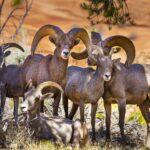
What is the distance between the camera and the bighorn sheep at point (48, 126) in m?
13.3

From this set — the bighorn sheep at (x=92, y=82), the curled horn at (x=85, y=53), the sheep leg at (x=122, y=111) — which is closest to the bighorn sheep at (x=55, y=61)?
the bighorn sheep at (x=92, y=82)

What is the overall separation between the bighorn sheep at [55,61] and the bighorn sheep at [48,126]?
3.78 ft

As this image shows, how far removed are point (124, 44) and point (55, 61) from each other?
1.85 meters

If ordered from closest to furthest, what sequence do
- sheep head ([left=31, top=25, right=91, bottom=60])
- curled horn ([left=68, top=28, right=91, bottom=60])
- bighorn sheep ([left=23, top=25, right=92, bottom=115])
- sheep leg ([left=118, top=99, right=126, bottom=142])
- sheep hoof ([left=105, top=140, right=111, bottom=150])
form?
1. sheep hoof ([left=105, top=140, right=111, bottom=150])
2. sheep head ([left=31, top=25, right=91, bottom=60])
3. bighorn sheep ([left=23, top=25, right=92, bottom=115])
4. curled horn ([left=68, top=28, right=91, bottom=60])
5. sheep leg ([left=118, top=99, right=126, bottom=142])

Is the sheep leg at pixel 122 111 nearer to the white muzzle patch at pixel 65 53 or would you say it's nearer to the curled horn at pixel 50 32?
the white muzzle patch at pixel 65 53

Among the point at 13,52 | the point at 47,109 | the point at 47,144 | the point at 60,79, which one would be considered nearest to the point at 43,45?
the point at 13,52

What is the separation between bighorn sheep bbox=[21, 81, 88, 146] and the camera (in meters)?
13.3

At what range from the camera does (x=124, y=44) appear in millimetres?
15711

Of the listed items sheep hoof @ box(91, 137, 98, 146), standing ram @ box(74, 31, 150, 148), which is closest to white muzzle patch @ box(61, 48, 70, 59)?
standing ram @ box(74, 31, 150, 148)

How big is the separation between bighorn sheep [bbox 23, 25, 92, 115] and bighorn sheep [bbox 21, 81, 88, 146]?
115 cm

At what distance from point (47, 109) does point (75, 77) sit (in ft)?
7.19

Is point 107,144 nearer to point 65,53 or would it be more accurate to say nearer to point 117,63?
point 117,63

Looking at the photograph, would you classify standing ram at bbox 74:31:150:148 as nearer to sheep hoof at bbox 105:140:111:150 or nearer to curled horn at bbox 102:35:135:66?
curled horn at bbox 102:35:135:66

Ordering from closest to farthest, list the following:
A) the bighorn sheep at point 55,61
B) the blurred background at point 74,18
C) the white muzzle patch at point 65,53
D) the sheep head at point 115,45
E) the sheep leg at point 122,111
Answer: the white muzzle patch at point 65,53 < the bighorn sheep at point 55,61 < the sheep leg at point 122,111 < the sheep head at point 115,45 < the blurred background at point 74,18
